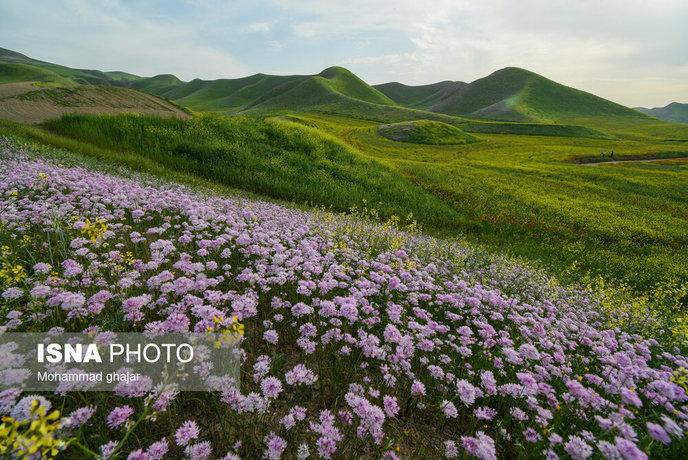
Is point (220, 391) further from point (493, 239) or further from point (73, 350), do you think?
point (493, 239)

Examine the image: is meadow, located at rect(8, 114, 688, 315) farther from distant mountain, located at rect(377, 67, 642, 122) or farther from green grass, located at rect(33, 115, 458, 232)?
distant mountain, located at rect(377, 67, 642, 122)

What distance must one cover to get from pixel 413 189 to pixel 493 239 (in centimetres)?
829

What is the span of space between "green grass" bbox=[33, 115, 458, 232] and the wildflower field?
36.0ft

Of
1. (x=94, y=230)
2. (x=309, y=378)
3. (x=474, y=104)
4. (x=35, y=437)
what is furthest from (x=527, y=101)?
(x=35, y=437)

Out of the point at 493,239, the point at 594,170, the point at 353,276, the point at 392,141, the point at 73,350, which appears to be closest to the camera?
the point at 73,350

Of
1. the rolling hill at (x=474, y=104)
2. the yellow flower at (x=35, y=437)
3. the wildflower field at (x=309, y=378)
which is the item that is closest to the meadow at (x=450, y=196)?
the wildflower field at (x=309, y=378)

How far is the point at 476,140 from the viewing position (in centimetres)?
7712

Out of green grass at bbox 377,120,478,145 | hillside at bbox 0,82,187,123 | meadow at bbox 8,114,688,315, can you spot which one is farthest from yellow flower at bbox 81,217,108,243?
green grass at bbox 377,120,478,145

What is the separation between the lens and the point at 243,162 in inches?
774

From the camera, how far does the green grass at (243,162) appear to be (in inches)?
709

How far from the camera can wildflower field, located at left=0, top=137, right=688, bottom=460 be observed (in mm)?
2732

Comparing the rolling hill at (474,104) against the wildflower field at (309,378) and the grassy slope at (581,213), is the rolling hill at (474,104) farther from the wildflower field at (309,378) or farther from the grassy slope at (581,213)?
the wildflower field at (309,378)

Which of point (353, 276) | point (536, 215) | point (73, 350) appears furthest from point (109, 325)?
point (536, 215)

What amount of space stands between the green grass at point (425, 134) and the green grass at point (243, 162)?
164 ft
